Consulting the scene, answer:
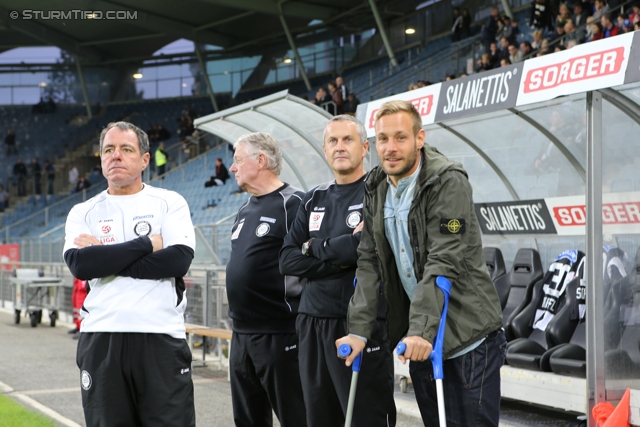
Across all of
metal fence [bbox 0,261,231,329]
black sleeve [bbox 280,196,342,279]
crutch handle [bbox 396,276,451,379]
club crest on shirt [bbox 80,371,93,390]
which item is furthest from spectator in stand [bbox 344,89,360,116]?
crutch handle [bbox 396,276,451,379]

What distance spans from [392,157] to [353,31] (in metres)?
26.0

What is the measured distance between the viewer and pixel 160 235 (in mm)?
3926

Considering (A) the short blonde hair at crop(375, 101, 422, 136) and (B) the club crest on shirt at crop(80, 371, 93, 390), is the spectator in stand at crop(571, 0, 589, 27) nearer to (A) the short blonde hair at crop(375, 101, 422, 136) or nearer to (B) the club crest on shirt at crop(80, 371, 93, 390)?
(A) the short blonde hair at crop(375, 101, 422, 136)

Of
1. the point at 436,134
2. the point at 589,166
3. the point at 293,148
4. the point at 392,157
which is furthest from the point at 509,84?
the point at 293,148

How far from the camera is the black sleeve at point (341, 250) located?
393 cm

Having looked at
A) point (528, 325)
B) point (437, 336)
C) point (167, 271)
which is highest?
point (167, 271)

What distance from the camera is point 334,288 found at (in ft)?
13.3

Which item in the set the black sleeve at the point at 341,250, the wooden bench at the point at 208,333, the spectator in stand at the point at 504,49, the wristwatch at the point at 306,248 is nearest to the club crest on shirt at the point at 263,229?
the wristwatch at the point at 306,248

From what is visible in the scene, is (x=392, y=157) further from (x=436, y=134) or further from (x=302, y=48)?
(x=302, y=48)

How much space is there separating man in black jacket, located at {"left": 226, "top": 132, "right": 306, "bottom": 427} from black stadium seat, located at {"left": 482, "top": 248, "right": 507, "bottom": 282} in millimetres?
3773

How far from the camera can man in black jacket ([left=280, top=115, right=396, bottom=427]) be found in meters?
3.91

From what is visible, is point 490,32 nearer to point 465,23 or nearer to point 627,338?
point 465,23

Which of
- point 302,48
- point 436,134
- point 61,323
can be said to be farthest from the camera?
point 302,48

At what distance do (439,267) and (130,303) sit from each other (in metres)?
1.55
